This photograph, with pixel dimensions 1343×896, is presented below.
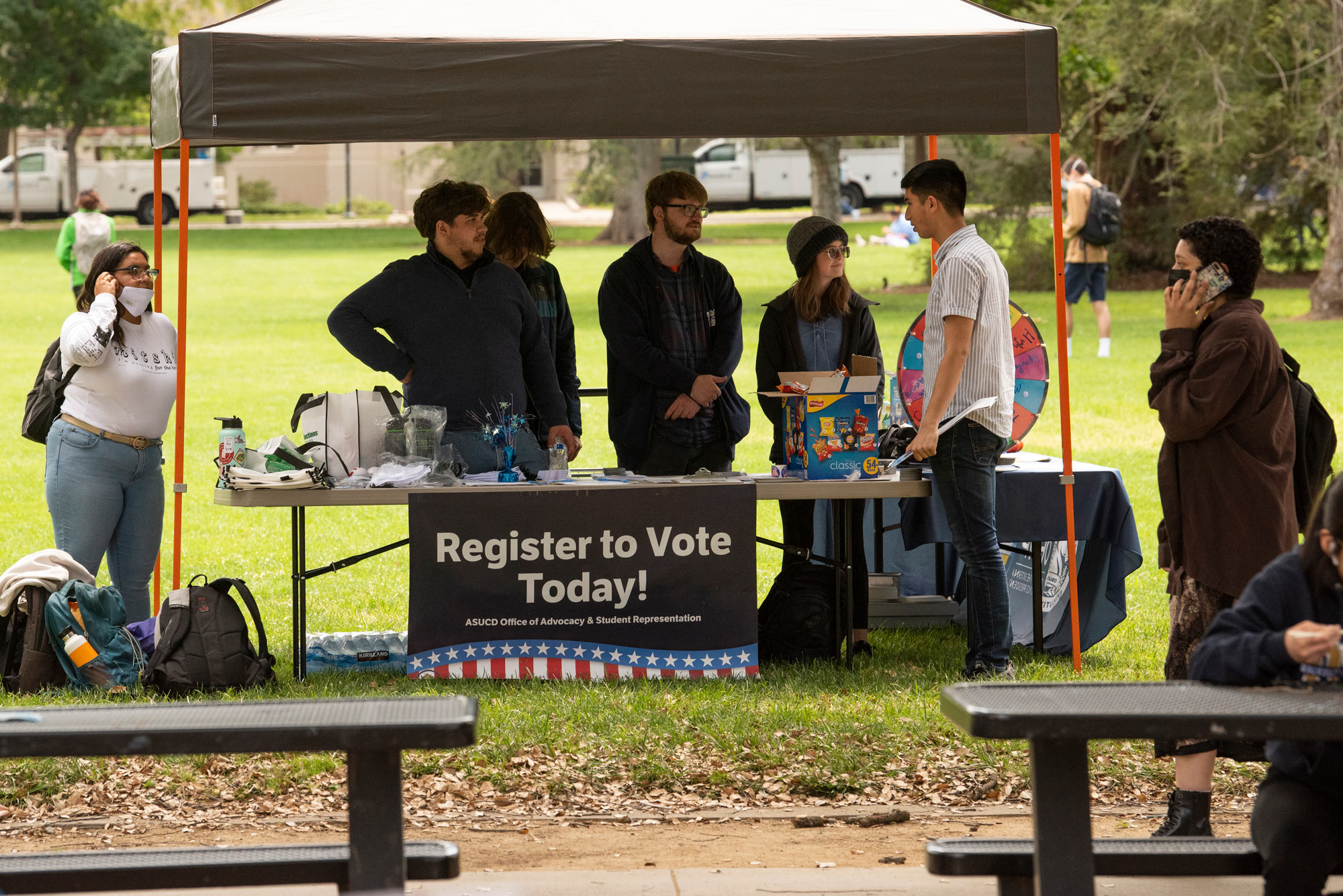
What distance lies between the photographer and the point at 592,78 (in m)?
5.60

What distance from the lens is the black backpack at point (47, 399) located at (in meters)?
5.94

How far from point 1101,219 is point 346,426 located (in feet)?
39.3

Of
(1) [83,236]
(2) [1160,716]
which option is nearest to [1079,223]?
(1) [83,236]

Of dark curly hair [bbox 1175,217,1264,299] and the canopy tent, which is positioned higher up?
the canopy tent

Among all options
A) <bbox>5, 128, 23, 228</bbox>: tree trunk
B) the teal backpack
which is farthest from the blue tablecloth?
<bbox>5, 128, 23, 228</bbox>: tree trunk

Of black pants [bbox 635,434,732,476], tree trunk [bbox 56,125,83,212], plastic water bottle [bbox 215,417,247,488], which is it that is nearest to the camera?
plastic water bottle [bbox 215,417,247,488]

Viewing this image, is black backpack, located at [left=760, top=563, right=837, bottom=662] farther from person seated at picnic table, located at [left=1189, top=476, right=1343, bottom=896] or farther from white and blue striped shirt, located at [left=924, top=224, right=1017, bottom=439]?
person seated at picnic table, located at [left=1189, top=476, right=1343, bottom=896]

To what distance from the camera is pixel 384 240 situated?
35719 millimetres

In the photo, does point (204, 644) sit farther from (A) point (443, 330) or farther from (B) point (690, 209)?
(B) point (690, 209)

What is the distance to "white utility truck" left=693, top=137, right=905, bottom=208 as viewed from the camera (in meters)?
41.6

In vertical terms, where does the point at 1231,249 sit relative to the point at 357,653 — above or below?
above

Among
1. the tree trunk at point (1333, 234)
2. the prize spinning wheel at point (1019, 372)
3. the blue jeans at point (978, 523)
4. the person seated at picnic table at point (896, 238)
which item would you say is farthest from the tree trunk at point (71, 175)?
the blue jeans at point (978, 523)

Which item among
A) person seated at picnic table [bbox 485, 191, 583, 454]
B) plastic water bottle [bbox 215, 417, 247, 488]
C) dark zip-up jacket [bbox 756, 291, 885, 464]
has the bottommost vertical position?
plastic water bottle [bbox 215, 417, 247, 488]

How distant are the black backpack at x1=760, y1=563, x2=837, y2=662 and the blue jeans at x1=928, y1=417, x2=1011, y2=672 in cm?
62
